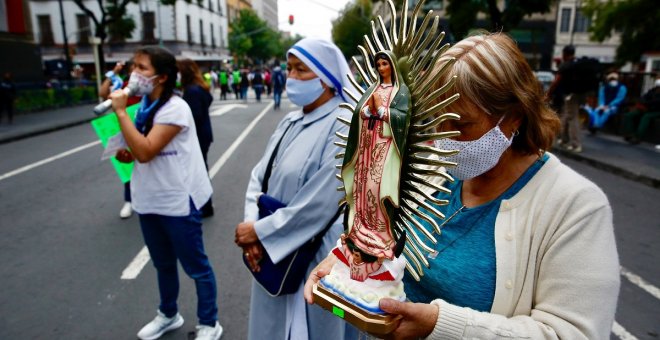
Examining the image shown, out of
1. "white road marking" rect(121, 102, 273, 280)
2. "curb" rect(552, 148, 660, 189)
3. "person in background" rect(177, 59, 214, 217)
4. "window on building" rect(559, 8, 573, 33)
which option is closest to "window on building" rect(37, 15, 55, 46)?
"white road marking" rect(121, 102, 273, 280)

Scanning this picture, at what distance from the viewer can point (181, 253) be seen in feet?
9.32

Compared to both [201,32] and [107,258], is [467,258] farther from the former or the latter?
[201,32]

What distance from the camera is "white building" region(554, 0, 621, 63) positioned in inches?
1581

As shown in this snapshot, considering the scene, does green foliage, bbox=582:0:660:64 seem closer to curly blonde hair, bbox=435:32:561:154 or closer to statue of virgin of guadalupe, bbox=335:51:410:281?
curly blonde hair, bbox=435:32:561:154

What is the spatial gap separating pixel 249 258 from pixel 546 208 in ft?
4.51

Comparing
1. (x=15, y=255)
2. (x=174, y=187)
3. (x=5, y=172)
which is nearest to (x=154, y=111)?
(x=174, y=187)

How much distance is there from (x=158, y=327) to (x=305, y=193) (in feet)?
6.26

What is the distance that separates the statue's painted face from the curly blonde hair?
0.65 ft

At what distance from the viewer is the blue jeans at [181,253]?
2.82m

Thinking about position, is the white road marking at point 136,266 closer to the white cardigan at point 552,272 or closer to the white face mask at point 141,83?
the white face mask at point 141,83

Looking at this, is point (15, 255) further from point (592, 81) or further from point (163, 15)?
point (163, 15)

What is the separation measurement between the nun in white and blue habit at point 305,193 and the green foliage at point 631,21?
16.9m

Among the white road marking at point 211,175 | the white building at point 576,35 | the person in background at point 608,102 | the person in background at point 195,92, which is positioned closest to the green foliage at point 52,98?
Result: the white road marking at point 211,175

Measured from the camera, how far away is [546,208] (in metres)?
1.17
